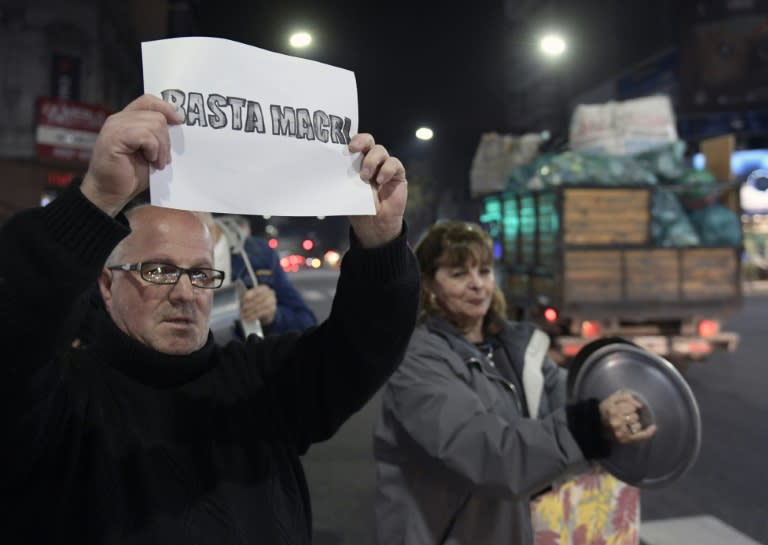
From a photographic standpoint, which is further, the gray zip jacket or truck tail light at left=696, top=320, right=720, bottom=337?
truck tail light at left=696, top=320, right=720, bottom=337

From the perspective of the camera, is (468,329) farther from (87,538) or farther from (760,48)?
(760,48)

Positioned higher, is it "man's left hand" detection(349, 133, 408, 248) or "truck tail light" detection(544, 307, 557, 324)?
"man's left hand" detection(349, 133, 408, 248)

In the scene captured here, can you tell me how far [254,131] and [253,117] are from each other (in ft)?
0.10

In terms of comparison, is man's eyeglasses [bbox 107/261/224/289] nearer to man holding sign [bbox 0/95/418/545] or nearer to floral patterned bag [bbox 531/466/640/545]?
man holding sign [bbox 0/95/418/545]

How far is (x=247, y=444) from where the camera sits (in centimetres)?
179

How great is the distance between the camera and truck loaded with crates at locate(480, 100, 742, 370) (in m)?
7.58

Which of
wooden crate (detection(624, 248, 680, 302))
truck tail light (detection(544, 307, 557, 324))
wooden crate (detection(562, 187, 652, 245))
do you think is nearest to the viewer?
wooden crate (detection(562, 187, 652, 245))

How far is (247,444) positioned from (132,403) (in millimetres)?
300

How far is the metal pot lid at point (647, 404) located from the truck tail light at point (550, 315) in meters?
5.61

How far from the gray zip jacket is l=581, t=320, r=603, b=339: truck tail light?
538cm

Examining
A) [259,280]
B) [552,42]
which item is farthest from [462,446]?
[552,42]

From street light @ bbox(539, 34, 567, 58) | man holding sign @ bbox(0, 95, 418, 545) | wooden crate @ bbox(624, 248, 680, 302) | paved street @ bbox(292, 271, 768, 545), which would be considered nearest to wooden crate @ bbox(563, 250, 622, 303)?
wooden crate @ bbox(624, 248, 680, 302)

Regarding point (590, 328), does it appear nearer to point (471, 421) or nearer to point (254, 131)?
point (471, 421)

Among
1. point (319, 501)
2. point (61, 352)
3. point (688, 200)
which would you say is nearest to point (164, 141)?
point (61, 352)
